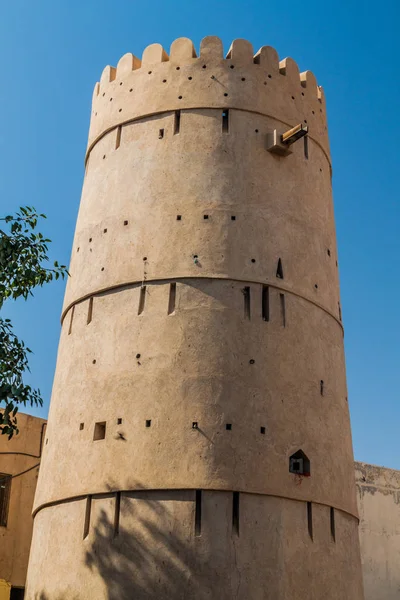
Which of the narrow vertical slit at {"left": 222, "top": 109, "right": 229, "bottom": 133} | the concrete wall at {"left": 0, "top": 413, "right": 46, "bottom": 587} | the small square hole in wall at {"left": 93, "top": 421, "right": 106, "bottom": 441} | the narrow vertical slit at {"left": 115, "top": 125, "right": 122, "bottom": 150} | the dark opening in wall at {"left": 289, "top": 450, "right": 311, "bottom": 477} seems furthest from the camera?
the concrete wall at {"left": 0, "top": 413, "right": 46, "bottom": 587}

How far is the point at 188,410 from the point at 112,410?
1.20 m

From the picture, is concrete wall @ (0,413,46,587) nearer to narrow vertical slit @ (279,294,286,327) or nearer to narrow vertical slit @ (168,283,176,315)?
narrow vertical slit @ (168,283,176,315)

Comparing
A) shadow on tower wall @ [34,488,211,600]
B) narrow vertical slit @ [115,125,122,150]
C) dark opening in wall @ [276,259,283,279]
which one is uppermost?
narrow vertical slit @ [115,125,122,150]

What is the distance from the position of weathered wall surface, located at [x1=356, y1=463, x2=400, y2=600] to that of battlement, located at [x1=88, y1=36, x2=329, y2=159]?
8740 mm

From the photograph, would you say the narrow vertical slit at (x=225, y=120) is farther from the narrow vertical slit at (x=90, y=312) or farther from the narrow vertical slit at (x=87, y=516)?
the narrow vertical slit at (x=87, y=516)

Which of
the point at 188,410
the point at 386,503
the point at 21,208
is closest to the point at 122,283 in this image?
the point at 188,410

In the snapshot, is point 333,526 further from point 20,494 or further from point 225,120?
point 225,120

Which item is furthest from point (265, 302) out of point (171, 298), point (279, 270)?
point (171, 298)

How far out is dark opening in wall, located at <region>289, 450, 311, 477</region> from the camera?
11.7 metres

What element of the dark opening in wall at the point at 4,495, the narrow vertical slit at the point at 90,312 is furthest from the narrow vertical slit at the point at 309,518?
the dark opening in wall at the point at 4,495

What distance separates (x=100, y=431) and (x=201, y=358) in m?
1.86

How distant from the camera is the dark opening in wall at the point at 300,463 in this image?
11.7 m

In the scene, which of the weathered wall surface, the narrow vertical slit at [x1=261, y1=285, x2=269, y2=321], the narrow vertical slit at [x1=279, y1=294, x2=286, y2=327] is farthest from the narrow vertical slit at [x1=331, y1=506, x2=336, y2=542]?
the weathered wall surface

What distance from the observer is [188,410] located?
11367 mm
